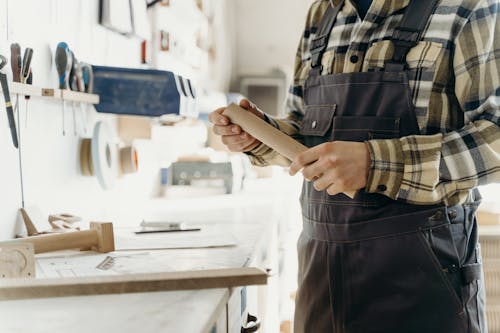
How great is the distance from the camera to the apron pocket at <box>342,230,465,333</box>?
1.17 m

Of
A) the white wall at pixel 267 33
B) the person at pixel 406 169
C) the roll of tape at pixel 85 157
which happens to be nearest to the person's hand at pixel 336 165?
the person at pixel 406 169

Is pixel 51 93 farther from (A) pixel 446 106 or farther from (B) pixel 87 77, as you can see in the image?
(A) pixel 446 106

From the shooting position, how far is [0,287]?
1.00 m

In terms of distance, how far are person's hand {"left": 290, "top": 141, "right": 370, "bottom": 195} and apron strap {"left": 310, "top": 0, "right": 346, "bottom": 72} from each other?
0.36 metres

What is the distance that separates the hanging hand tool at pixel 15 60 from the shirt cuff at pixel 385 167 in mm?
925

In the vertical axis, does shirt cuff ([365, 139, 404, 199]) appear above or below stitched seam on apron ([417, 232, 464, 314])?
above

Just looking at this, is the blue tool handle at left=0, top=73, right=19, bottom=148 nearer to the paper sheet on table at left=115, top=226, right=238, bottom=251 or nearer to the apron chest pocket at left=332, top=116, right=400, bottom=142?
the paper sheet on table at left=115, top=226, right=238, bottom=251

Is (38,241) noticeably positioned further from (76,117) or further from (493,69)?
(493,69)

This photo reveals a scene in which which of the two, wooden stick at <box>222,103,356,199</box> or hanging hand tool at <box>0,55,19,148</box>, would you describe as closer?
wooden stick at <box>222,103,356,199</box>

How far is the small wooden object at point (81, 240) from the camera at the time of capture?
1.37 meters

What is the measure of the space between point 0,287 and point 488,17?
1.10m

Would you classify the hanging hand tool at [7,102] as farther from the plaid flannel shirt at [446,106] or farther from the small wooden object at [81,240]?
the plaid flannel shirt at [446,106]

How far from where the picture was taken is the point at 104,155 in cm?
203

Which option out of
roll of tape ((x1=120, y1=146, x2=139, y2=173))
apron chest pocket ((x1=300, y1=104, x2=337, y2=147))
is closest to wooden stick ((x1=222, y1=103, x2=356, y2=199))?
apron chest pocket ((x1=300, y1=104, x2=337, y2=147))
